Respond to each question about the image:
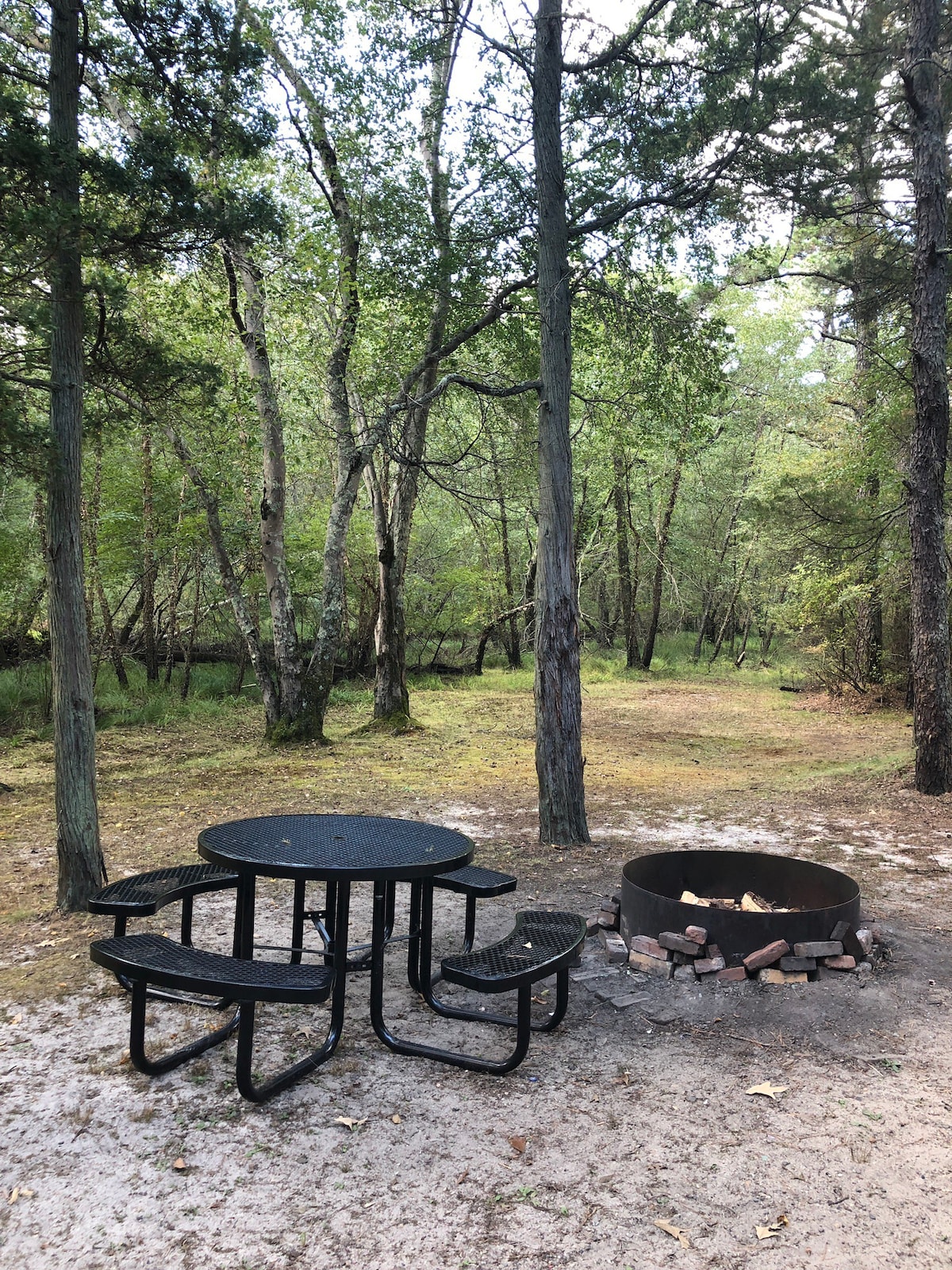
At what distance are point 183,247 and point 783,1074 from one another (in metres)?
5.36

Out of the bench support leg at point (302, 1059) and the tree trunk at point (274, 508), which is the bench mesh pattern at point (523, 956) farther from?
the tree trunk at point (274, 508)

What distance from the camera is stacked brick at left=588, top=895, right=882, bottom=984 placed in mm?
3703

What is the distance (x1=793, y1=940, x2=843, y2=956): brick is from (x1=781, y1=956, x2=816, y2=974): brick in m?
0.02

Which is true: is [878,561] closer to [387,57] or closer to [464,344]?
[464,344]

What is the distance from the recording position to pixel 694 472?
24.1m

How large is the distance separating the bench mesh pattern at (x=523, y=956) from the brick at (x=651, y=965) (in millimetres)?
579

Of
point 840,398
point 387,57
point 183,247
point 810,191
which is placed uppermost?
point 387,57

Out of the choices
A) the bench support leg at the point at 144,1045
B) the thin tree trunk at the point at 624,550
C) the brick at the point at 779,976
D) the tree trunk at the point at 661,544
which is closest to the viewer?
the bench support leg at the point at 144,1045

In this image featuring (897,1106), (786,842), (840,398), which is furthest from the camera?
(840,398)

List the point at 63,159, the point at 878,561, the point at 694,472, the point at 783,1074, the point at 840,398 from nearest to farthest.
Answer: the point at 783,1074 → the point at 63,159 → the point at 878,561 → the point at 840,398 → the point at 694,472

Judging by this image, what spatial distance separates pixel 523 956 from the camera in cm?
304

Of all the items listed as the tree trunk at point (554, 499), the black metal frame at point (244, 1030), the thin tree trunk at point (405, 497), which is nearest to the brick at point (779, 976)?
the black metal frame at point (244, 1030)

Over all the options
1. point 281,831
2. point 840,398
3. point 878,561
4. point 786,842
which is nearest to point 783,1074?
point 281,831

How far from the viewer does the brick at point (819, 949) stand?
372 centimetres
